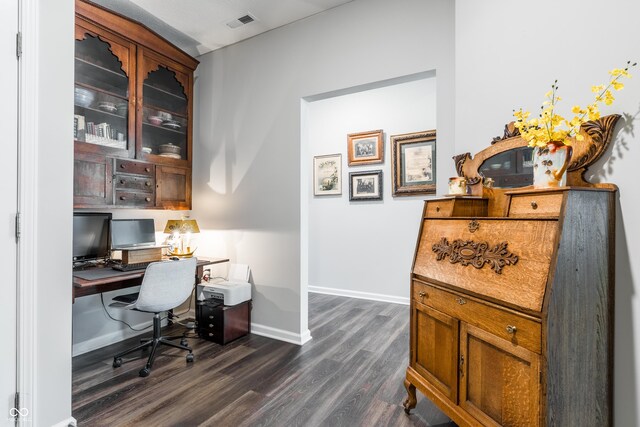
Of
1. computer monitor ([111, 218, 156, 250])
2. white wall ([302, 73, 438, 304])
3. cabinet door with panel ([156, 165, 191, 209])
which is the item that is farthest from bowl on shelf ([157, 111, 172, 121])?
white wall ([302, 73, 438, 304])

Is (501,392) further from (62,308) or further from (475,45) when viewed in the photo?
(62,308)

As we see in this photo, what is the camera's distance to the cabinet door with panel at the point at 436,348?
1596 mm

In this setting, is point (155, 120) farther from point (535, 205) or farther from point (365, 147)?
point (535, 205)

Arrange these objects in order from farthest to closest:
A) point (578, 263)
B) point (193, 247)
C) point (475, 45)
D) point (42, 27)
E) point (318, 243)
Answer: point (318, 243) → point (193, 247) → point (475, 45) → point (42, 27) → point (578, 263)

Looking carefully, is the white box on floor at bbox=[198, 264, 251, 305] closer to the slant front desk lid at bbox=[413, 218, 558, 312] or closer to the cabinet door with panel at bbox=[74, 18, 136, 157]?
the cabinet door with panel at bbox=[74, 18, 136, 157]

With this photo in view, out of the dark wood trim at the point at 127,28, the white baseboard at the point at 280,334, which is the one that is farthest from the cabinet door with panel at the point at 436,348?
the dark wood trim at the point at 127,28

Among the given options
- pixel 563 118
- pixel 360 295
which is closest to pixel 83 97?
pixel 563 118

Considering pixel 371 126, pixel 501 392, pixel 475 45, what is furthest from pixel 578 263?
pixel 371 126

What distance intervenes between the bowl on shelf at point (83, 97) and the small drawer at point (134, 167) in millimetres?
525

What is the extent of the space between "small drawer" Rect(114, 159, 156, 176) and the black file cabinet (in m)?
1.41

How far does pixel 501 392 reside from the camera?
1.33 meters

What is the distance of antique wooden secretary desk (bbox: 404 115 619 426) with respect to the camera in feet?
3.87

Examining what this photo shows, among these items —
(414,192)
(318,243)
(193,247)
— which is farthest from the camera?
(318,243)

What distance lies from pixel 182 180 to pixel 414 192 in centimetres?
286
